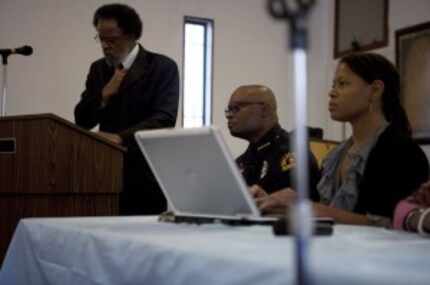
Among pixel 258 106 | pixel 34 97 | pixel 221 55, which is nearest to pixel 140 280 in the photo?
pixel 258 106

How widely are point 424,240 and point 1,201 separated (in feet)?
5.11

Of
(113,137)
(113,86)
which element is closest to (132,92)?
(113,86)

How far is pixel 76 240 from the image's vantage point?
4.89ft

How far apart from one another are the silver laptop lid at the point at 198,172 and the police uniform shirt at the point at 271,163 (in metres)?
0.97

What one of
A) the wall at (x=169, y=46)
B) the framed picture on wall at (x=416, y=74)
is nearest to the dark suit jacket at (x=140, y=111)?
the wall at (x=169, y=46)

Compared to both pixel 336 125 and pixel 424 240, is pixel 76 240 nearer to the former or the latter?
pixel 424 240

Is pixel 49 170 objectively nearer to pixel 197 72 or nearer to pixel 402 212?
pixel 402 212

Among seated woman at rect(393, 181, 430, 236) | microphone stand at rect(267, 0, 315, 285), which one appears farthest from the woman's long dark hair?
microphone stand at rect(267, 0, 315, 285)

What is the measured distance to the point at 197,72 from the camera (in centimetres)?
625

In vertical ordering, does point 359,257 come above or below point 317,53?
below

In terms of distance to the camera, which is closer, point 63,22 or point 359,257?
point 359,257

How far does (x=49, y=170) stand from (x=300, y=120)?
75.5 inches

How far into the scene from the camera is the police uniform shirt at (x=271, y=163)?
276 centimetres

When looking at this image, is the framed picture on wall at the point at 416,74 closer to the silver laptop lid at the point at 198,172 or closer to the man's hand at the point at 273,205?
the man's hand at the point at 273,205
